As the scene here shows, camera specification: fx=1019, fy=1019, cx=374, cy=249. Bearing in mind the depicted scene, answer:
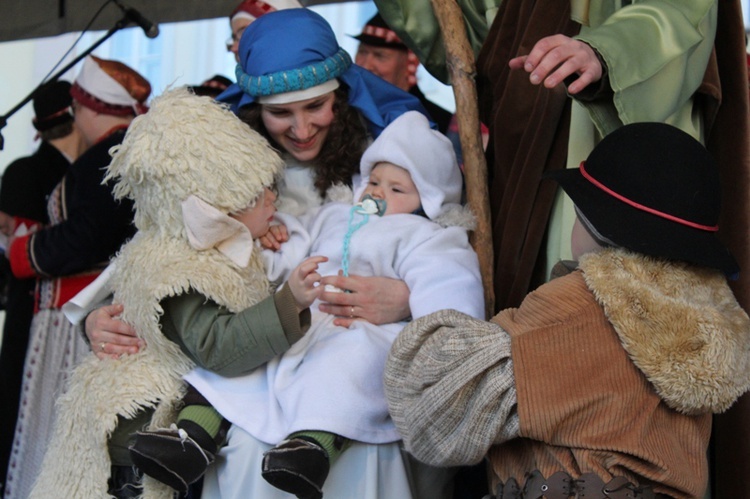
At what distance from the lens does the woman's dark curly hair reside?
2.69 m

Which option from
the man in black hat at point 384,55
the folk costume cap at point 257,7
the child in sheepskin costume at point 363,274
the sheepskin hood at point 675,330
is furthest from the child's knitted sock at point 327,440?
the man in black hat at point 384,55

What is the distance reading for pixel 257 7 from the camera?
12.0ft

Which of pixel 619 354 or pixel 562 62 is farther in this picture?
pixel 562 62

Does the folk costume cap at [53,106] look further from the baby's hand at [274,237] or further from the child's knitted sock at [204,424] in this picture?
the child's knitted sock at [204,424]

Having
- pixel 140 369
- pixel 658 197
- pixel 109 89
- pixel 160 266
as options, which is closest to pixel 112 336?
pixel 140 369

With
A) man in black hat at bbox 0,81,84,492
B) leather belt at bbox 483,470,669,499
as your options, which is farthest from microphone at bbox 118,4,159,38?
leather belt at bbox 483,470,669,499

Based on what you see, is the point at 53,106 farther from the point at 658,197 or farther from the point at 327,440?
the point at 658,197

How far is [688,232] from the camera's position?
192cm

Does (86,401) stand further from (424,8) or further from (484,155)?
(424,8)

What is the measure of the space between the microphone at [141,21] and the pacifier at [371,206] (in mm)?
1374

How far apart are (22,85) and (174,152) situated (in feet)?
15.9

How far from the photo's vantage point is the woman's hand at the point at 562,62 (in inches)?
79.7

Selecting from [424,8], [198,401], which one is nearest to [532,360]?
[198,401]

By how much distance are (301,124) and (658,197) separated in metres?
1.05
